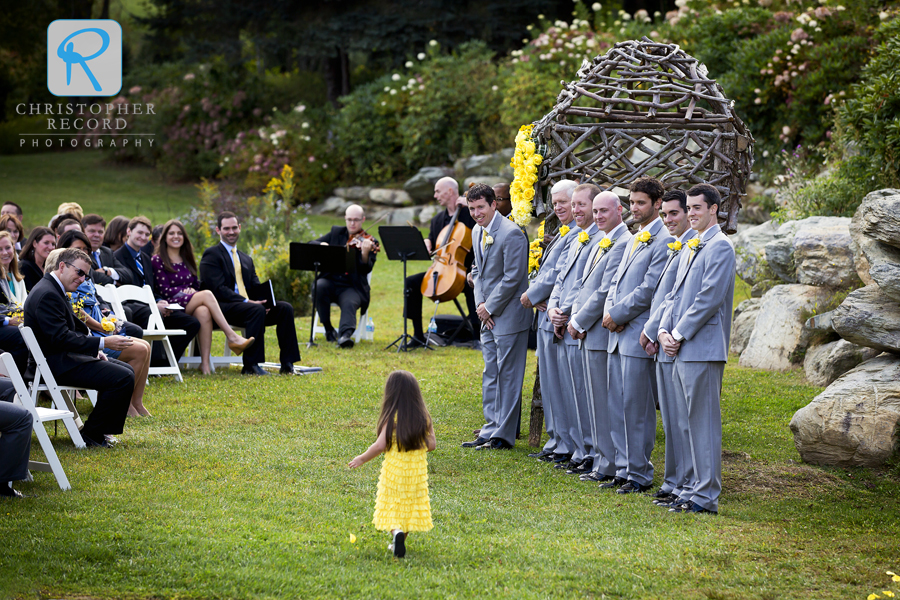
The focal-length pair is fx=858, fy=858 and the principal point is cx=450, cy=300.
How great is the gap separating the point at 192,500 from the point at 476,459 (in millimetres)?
2291

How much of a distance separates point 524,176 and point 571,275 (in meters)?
1.09

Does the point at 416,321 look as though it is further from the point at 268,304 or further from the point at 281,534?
the point at 281,534

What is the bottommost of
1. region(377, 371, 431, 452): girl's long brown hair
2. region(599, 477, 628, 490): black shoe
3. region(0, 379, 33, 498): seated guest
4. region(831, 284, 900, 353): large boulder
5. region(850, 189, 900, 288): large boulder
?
region(599, 477, 628, 490): black shoe

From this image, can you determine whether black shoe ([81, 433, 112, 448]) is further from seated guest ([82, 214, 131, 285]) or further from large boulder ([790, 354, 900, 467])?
large boulder ([790, 354, 900, 467])

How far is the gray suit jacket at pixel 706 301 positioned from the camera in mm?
5449

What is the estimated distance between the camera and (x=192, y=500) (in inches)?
215

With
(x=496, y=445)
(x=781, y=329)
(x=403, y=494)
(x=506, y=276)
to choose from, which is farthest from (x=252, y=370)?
(x=781, y=329)

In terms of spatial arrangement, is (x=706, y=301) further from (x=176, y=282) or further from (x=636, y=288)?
(x=176, y=282)

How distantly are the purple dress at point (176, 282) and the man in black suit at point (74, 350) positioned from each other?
10.4 ft

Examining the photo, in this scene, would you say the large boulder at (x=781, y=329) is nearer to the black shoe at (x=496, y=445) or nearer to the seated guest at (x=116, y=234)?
the black shoe at (x=496, y=445)

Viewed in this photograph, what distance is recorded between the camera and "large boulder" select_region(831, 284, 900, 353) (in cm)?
677

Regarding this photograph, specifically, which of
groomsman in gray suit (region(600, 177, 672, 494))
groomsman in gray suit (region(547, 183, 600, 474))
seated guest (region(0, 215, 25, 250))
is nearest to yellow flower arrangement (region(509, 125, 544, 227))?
groomsman in gray suit (region(547, 183, 600, 474))

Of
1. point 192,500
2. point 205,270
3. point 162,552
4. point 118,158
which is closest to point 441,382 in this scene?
point 205,270

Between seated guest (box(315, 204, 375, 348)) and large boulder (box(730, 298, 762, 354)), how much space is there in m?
5.01
